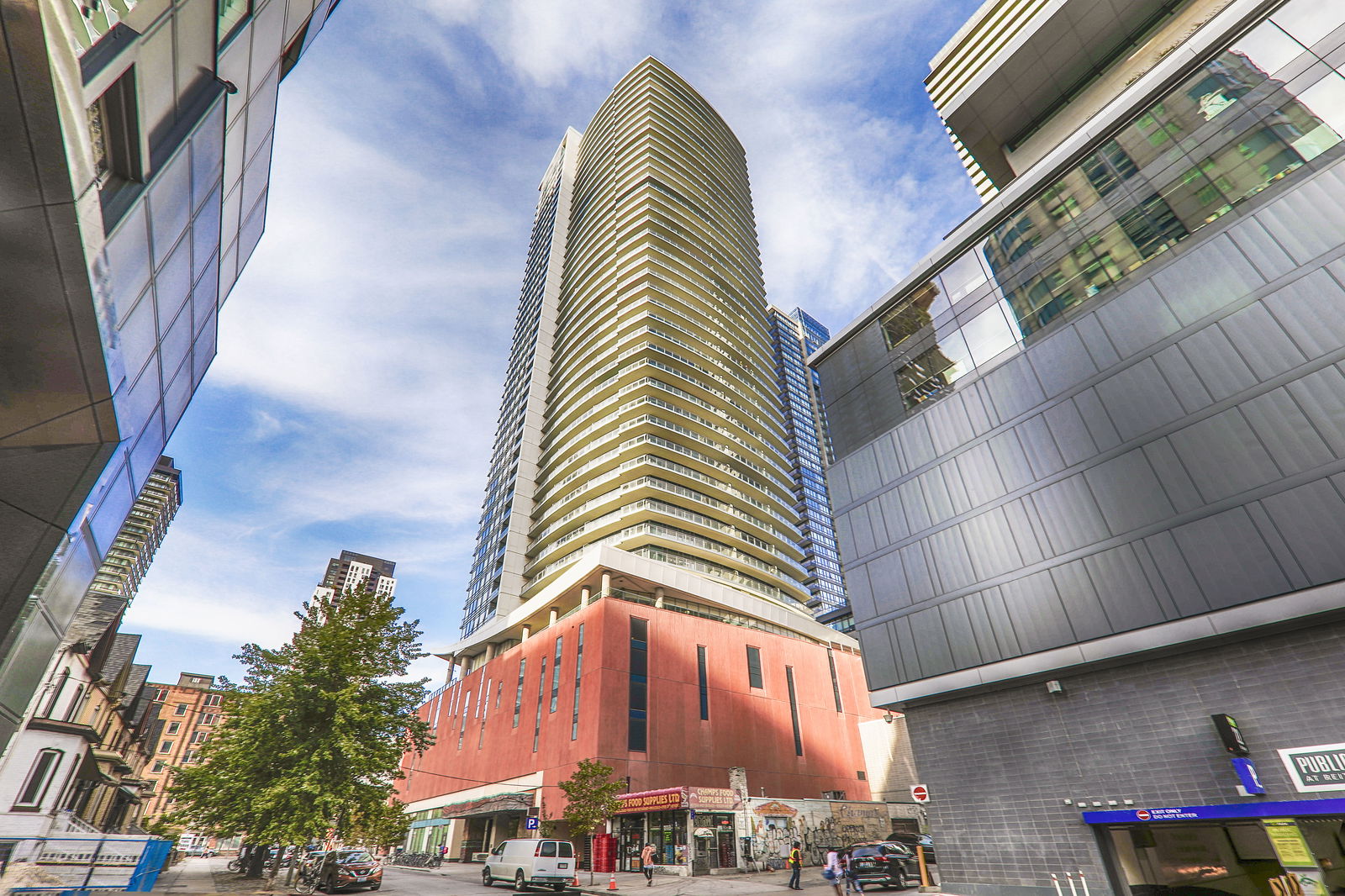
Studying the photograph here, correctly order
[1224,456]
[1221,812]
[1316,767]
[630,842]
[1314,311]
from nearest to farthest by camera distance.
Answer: [1316,767] → [1221,812] → [1314,311] → [1224,456] → [630,842]

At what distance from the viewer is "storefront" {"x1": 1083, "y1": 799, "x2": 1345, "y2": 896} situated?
538 inches

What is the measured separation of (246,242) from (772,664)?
152 ft

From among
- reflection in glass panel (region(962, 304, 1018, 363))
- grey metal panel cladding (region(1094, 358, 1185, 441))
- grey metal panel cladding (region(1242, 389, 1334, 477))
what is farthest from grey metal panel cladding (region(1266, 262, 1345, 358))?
reflection in glass panel (region(962, 304, 1018, 363))

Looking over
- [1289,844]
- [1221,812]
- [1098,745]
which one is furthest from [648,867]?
[1289,844]

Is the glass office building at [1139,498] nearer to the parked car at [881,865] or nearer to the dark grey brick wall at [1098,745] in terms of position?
Result: the dark grey brick wall at [1098,745]

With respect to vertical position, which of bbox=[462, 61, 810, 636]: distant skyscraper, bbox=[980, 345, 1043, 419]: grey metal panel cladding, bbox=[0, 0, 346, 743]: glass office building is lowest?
bbox=[0, 0, 346, 743]: glass office building

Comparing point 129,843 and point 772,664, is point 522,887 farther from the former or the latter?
point 772,664

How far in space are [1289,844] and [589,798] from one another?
25799 millimetres

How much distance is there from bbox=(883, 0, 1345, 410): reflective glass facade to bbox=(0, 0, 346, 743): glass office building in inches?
1048

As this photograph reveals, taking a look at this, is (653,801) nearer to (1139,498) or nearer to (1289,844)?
(1289,844)

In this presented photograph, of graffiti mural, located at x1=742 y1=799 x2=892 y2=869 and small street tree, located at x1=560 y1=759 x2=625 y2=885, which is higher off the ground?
small street tree, located at x1=560 y1=759 x2=625 y2=885

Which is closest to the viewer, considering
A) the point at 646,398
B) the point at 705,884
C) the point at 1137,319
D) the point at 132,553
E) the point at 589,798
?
the point at 1137,319

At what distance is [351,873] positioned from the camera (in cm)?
2128

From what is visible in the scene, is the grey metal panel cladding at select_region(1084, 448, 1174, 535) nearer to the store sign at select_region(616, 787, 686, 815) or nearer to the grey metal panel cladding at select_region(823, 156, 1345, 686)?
the grey metal panel cladding at select_region(823, 156, 1345, 686)
